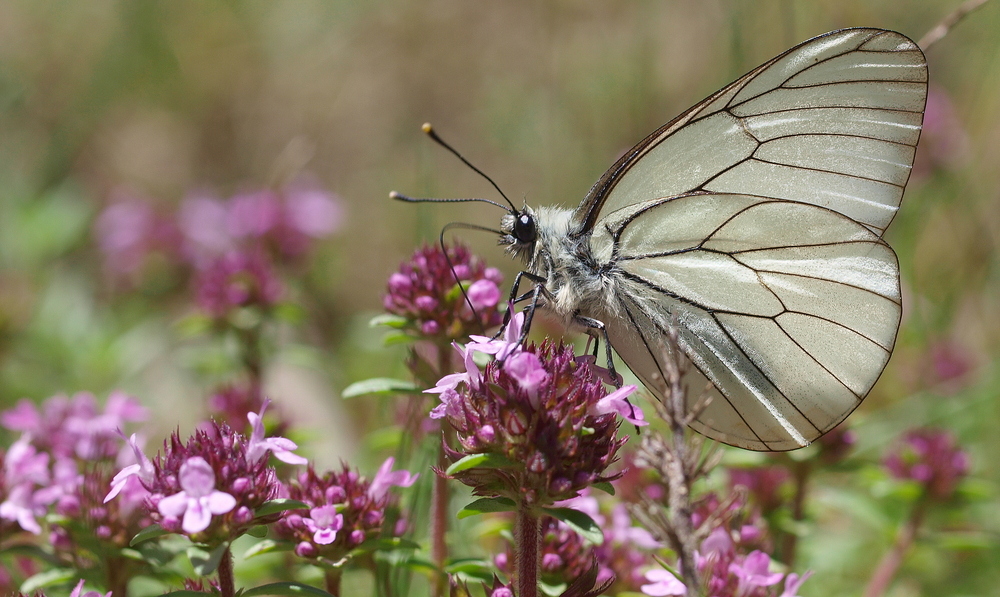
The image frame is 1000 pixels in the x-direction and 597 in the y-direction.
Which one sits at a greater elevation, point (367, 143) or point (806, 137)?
point (367, 143)

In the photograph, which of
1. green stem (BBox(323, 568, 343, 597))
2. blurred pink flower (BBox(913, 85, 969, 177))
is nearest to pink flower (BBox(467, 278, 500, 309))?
green stem (BBox(323, 568, 343, 597))

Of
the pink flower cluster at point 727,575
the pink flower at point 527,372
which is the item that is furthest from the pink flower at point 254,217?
the pink flower cluster at point 727,575

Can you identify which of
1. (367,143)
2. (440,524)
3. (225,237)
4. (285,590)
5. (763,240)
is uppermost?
(367,143)

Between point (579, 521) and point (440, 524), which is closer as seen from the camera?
point (579, 521)

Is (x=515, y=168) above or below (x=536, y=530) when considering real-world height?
above

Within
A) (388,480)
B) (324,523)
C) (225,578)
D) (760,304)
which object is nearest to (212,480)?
(225,578)

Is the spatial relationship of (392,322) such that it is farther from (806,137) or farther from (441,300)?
(806,137)

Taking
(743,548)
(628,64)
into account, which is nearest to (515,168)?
(628,64)

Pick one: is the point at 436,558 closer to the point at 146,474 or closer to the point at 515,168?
the point at 146,474
